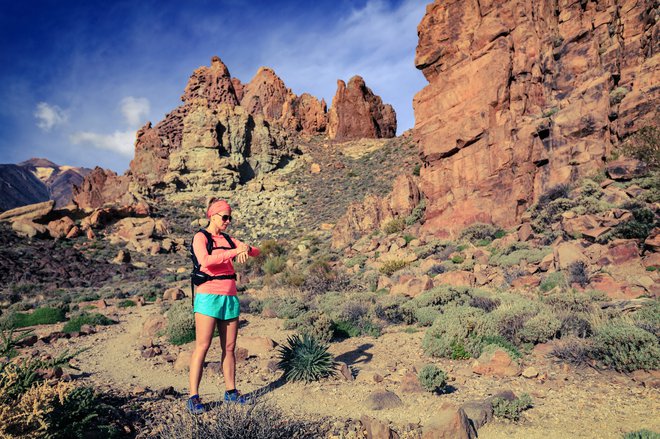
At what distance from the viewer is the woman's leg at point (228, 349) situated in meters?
4.12

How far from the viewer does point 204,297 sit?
397cm

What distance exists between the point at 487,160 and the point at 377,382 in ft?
47.0

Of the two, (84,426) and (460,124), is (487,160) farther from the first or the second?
(84,426)

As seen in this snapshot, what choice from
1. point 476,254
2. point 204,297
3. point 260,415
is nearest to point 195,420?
point 260,415

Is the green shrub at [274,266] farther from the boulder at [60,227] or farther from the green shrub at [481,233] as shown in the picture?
the boulder at [60,227]

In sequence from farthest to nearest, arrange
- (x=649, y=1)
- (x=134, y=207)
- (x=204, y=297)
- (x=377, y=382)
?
(x=134, y=207)
(x=649, y=1)
(x=377, y=382)
(x=204, y=297)

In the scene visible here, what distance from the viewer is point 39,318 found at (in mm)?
11484

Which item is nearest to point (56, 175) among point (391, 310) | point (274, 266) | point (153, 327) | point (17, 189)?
point (17, 189)

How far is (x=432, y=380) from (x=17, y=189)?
5300 inches

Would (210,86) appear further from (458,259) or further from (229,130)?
(458,259)

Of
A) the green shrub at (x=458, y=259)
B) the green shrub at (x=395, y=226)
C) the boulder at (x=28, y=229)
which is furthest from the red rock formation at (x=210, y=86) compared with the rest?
the green shrub at (x=458, y=259)

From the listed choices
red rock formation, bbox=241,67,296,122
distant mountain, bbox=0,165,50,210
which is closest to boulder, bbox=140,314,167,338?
red rock formation, bbox=241,67,296,122

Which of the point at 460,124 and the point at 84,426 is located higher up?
the point at 460,124

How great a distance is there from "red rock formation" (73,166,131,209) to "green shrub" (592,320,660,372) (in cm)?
5483
